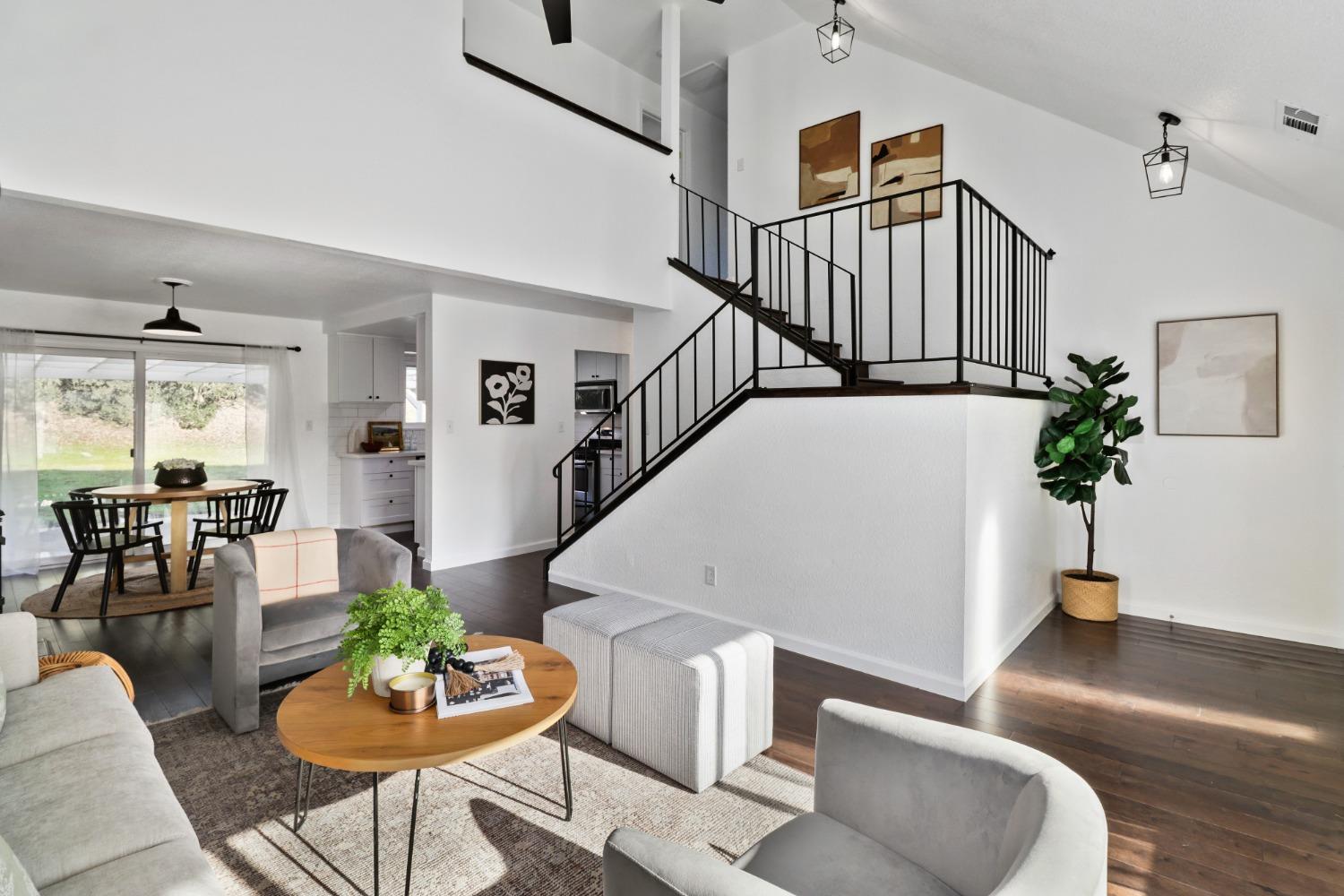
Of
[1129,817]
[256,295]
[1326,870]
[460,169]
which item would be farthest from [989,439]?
[256,295]

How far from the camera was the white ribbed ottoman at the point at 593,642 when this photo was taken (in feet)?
8.94

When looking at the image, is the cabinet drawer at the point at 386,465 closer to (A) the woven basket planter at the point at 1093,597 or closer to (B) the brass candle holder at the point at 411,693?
(B) the brass candle holder at the point at 411,693

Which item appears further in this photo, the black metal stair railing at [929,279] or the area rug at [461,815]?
the black metal stair railing at [929,279]

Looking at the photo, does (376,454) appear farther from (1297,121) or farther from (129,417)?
(1297,121)

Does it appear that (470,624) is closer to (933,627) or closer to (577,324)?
(933,627)

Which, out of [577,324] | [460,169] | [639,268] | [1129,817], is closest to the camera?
[1129,817]

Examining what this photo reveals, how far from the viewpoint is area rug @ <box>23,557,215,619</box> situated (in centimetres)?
456

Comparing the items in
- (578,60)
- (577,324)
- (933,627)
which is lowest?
(933,627)

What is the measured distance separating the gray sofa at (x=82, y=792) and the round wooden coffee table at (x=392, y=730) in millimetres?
312

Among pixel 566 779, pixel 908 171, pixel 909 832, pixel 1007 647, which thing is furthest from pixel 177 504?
pixel 908 171

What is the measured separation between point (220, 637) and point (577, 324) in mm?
4694

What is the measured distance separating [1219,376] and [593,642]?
426 centimetres

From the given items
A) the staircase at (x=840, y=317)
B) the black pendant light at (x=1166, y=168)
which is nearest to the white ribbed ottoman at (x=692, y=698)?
the staircase at (x=840, y=317)

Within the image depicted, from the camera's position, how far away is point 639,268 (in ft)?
18.2
